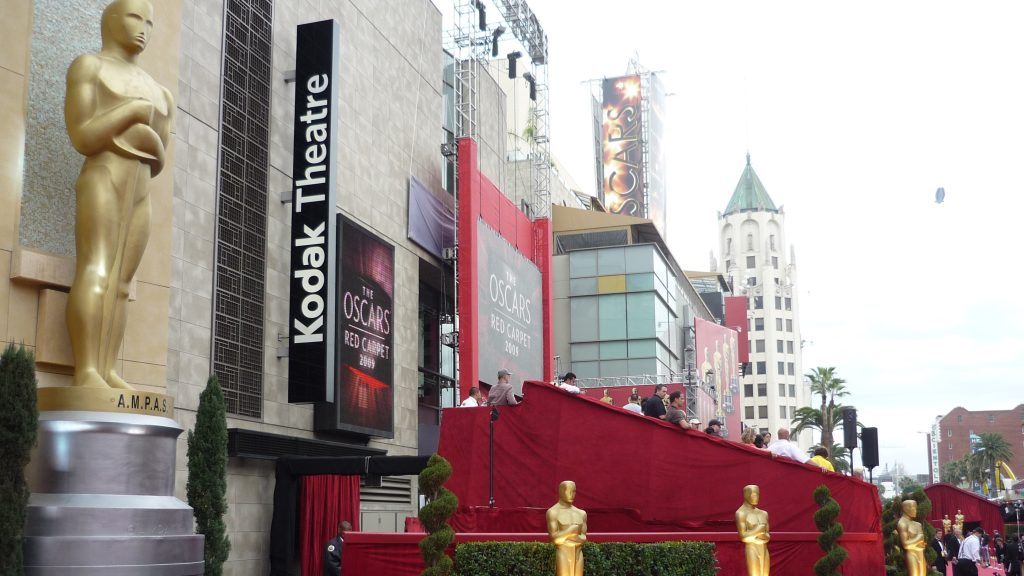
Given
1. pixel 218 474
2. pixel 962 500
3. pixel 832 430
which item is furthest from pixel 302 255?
pixel 832 430

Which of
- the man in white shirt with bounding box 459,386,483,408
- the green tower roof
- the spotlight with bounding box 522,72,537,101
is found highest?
the green tower roof

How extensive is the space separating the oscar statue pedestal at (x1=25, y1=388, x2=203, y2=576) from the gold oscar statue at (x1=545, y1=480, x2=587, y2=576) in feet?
15.7

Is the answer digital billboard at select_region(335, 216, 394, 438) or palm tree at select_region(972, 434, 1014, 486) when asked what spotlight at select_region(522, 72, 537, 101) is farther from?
palm tree at select_region(972, 434, 1014, 486)

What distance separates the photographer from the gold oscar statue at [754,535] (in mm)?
15016

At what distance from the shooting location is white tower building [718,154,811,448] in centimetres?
14288

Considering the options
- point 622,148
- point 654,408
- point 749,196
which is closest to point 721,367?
point 622,148

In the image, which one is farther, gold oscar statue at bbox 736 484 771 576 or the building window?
the building window

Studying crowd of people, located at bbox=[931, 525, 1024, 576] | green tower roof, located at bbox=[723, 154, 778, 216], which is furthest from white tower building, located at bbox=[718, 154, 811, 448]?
crowd of people, located at bbox=[931, 525, 1024, 576]

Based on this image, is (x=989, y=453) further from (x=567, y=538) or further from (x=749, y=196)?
(x=567, y=538)

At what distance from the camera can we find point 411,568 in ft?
50.4

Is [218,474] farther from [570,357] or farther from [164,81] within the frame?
[570,357]

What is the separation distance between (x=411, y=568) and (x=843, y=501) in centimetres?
815

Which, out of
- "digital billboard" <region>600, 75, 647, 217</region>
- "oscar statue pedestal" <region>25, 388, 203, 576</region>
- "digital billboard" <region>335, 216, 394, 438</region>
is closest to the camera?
"oscar statue pedestal" <region>25, 388, 203, 576</region>

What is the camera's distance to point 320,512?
24.5m
